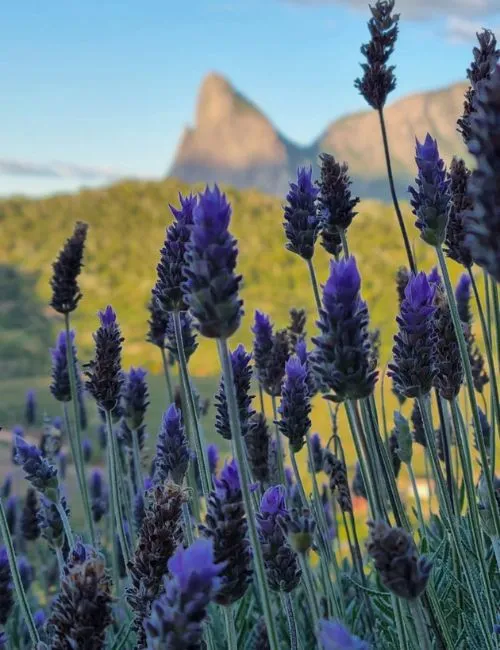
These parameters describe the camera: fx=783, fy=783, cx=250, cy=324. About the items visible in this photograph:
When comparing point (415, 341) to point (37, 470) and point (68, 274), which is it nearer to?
point (37, 470)

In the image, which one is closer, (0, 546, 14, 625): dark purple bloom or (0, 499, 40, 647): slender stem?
(0, 499, 40, 647): slender stem

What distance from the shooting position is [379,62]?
69.1 inches

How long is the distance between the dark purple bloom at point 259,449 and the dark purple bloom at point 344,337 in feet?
3.16

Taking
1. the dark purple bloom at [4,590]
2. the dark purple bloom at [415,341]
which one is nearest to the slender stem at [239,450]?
the dark purple bloom at [415,341]

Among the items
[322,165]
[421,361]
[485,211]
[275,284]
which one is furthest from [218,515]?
[275,284]

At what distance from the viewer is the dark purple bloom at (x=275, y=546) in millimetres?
1208

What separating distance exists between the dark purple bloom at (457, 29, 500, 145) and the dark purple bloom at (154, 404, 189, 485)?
2.50 feet

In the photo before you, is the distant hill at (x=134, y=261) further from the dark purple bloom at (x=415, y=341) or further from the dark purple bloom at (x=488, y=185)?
the dark purple bloom at (x=488, y=185)

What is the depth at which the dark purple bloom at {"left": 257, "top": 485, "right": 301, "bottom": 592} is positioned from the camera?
3.96 feet

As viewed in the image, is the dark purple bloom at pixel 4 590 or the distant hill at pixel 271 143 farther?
Answer: the distant hill at pixel 271 143

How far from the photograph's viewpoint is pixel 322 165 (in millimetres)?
1675

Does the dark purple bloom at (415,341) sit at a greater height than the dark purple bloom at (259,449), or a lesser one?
greater

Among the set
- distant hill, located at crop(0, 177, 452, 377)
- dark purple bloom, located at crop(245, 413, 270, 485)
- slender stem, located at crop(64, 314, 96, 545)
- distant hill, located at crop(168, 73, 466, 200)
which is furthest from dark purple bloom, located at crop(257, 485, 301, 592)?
distant hill, located at crop(168, 73, 466, 200)

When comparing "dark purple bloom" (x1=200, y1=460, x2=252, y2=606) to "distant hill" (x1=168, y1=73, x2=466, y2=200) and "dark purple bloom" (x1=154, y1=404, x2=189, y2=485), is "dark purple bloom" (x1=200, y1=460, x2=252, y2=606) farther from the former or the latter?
"distant hill" (x1=168, y1=73, x2=466, y2=200)
